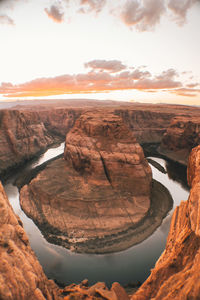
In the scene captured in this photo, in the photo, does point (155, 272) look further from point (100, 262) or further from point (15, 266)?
point (100, 262)

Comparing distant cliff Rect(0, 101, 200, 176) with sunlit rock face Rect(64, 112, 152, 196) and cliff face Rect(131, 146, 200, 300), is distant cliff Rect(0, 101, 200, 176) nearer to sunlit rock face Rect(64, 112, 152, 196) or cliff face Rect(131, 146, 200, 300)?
sunlit rock face Rect(64, 112, 152, 196)

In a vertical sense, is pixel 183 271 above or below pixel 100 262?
above

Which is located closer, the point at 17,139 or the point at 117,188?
the point at 117,188

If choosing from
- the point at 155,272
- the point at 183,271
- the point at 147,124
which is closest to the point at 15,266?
the point at 155,272

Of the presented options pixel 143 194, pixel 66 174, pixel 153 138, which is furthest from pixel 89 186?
pixel 153 138

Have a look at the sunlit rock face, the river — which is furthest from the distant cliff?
the river

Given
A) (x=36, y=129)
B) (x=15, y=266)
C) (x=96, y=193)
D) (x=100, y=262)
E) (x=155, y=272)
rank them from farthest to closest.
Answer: (x=36, y=129), (x=96, y=193), (x=100, y=262), (x=155, y=272), (x=15, y=266)

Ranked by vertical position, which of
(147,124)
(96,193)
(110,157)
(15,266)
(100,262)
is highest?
(147,124)
